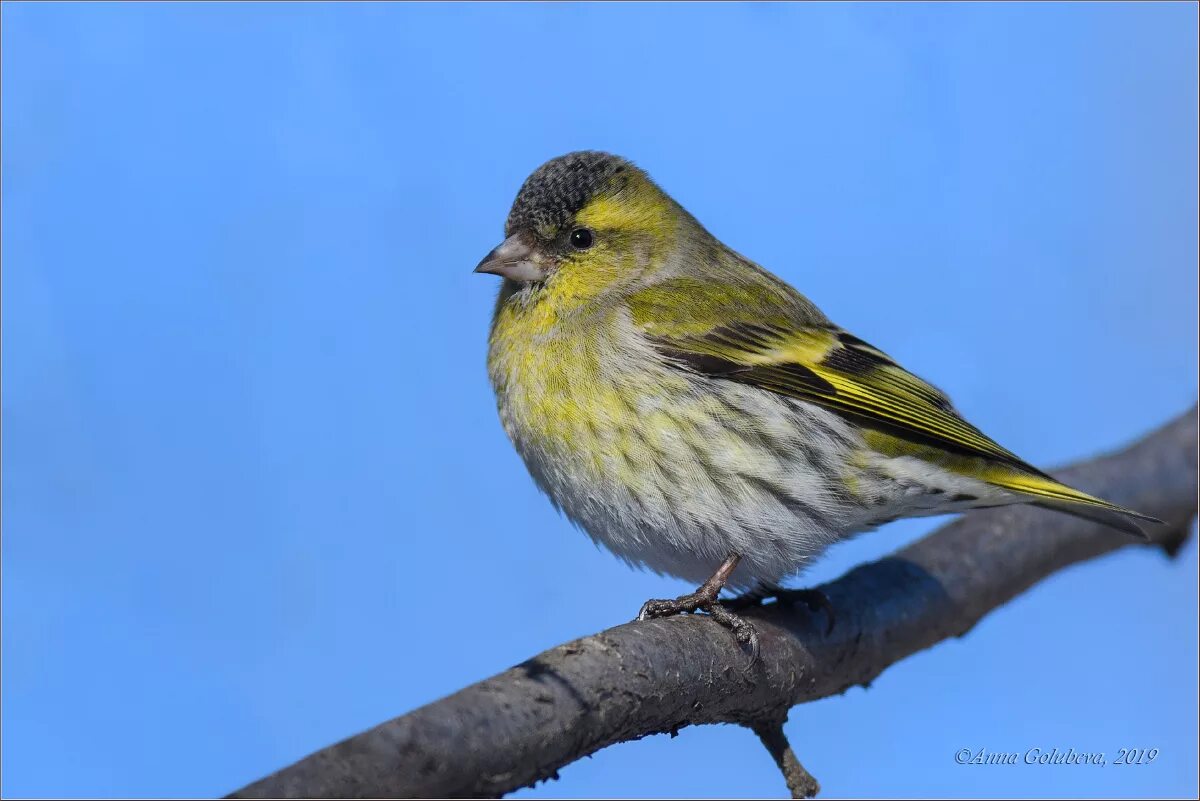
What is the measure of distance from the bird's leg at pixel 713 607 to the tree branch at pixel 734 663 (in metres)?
0.05

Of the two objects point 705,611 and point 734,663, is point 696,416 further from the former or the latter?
point 734,663

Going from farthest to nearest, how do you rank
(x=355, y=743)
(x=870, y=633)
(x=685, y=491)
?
1. (x=870, y=633)
2. (x=685, y=491)
3. (x=355, y=743)

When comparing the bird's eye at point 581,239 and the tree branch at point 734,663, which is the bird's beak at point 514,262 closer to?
the bird's eye at point 581,239

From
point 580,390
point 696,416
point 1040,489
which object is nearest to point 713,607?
point 696,416

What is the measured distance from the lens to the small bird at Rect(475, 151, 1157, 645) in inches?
120

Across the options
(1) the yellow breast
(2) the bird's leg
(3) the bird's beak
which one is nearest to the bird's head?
(3) the bird's beak

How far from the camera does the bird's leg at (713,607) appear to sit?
282 cm

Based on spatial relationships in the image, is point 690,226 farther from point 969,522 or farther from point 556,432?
point 969,522

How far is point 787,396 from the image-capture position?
3213mm

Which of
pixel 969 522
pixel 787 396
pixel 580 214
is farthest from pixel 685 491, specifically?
pixel 969 522

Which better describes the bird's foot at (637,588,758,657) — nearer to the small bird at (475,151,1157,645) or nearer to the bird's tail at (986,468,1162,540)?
the small bird at (475,151,1157,645)

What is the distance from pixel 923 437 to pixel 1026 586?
43.8 inches

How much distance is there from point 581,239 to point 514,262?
21cm

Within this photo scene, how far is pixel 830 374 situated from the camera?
330 centimetres
